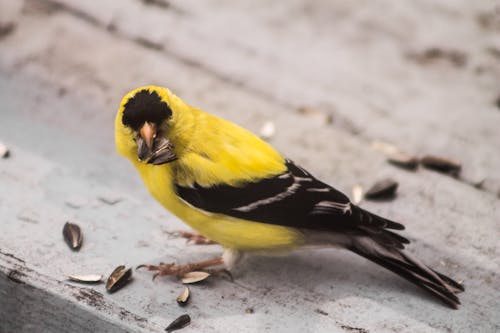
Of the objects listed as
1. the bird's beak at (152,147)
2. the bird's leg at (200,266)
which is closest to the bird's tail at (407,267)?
the bird's leg at (200,266)

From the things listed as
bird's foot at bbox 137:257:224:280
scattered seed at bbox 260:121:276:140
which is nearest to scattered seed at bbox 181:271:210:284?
bird's foot at bbox 137:257:224:280

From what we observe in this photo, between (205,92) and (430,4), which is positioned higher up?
(430,4)

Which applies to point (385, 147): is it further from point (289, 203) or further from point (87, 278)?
point (87, 278)

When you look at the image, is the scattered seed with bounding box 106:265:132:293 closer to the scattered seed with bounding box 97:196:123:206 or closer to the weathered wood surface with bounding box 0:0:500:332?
the weathered wood surface with bounding box 0:0:500:332

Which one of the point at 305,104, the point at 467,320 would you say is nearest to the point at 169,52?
the point at 305,104

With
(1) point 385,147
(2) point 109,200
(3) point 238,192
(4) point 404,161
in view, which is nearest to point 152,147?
(3) point 238,192

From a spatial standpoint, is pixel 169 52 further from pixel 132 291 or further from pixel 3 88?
pixel 132 291
